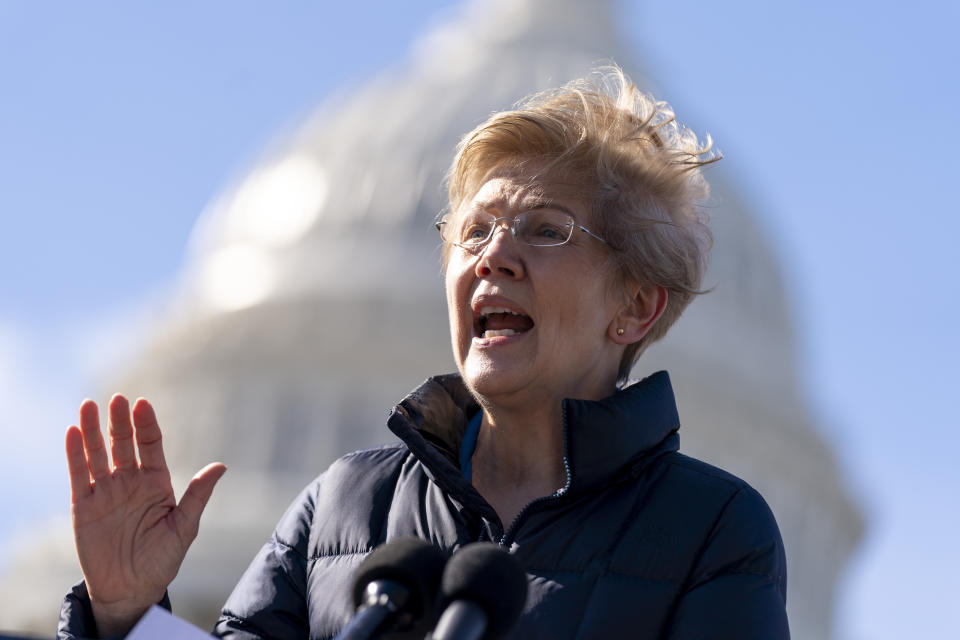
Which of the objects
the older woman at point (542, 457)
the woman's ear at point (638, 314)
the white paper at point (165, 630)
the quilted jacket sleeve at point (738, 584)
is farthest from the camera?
the woman's ear at point (638, 314)

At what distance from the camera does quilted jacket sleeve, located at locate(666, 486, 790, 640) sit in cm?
356

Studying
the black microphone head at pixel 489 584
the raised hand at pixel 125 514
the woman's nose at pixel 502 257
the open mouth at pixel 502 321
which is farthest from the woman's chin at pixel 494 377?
the black microphone head at pixel 489 584

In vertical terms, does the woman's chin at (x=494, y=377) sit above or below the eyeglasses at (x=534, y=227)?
below

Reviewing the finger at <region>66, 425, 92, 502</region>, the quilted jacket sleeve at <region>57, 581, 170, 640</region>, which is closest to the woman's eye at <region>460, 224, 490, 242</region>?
the finger at <region>66, 425, 92, 502</region>

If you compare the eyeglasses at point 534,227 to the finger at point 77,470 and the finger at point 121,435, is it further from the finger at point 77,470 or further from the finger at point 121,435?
the finger at point 77,470

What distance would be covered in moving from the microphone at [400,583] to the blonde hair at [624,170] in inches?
53.6

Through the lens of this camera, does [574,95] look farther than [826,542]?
No

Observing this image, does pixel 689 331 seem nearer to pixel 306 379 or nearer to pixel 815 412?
pixel 815 412

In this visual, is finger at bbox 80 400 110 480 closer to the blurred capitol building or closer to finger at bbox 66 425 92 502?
finger at bbox 66 425 92 502

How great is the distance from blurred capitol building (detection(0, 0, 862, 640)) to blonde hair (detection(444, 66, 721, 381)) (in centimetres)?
3523

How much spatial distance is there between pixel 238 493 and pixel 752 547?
38392 millimetres

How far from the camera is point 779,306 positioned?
47.5m

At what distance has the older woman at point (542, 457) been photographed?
372 centimetres

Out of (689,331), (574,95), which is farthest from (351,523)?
(689,331)
